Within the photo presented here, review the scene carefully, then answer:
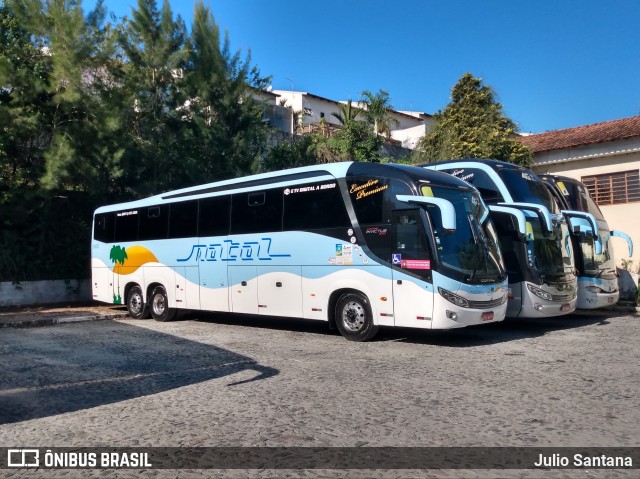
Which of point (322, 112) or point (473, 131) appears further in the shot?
point (322, 112)

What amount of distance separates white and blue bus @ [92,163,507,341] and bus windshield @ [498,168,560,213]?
255cm

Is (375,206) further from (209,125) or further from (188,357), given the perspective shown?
(209,125)

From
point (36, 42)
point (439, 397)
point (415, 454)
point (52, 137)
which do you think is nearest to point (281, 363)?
point (439, 397)

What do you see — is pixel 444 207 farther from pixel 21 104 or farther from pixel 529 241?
pixel 21 104

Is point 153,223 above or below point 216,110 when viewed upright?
below

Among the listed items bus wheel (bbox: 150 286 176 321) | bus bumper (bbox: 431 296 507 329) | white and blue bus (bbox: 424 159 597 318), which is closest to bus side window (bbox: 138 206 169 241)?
bus wheel (bbox: 150 286 176 321)

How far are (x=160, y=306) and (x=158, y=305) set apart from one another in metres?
0.11

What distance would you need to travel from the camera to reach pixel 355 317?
1116 cm

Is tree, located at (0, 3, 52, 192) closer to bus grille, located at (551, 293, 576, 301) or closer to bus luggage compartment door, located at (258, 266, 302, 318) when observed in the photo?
bus luggage compartment door, located at (258, 266, 302, 318)

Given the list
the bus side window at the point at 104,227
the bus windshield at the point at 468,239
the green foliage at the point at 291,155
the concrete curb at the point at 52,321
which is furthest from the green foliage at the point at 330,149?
the bus windshield at the point at 468,239

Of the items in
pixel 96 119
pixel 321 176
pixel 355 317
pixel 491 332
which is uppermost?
pixel 96 119

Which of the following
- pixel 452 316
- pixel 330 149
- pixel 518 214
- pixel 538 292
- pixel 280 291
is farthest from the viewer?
pixel 330 149

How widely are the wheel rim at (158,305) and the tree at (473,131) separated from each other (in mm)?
14141

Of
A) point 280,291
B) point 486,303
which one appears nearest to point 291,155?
point 280,291
